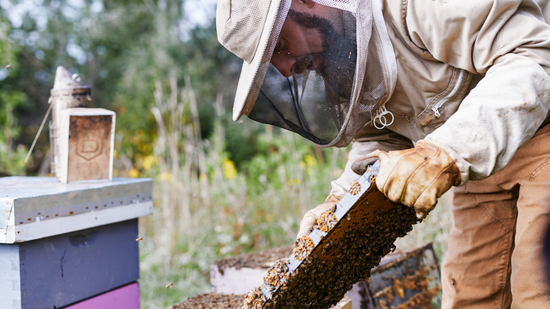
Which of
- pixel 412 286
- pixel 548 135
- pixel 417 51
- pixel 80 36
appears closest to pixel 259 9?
pixel 417 51

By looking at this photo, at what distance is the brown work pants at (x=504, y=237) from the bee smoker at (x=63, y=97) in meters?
2.18

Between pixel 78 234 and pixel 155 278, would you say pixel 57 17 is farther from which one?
pixel 78 234

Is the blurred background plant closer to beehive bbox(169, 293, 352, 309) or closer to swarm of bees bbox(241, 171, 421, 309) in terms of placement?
beehive bbox(169, 293, 352, 309)

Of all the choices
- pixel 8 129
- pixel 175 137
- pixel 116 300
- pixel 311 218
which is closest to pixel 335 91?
pixel 311 218

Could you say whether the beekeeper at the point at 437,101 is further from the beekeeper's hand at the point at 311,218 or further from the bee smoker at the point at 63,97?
the bee smoker at the point at 63,97

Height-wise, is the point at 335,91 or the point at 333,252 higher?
the point at 335,91

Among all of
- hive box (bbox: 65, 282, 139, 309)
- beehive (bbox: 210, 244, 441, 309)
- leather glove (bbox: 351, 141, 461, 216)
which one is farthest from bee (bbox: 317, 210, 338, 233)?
hive box (bbox: 65, 282, 139, 309)

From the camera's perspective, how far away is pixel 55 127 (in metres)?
2.49

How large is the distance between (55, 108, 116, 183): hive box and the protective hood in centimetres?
87

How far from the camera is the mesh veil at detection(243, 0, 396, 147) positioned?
172 cm

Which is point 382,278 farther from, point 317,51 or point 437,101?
point 317,51

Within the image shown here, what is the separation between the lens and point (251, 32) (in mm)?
1764

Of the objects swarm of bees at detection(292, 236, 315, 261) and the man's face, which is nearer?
swarm of bees at detection(292, 236, 315, 261)

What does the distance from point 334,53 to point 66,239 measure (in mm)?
1509
